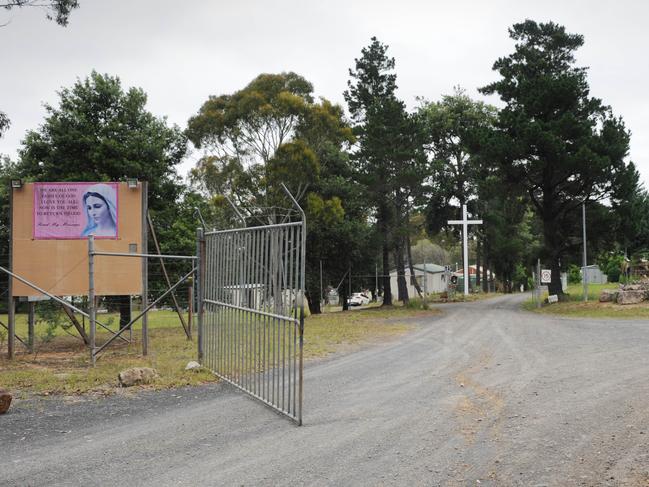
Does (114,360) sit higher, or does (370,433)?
(370,433)

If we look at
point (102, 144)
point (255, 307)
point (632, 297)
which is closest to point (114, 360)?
point (255, 307)

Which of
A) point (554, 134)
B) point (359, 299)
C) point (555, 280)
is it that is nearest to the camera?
point (554, 134)

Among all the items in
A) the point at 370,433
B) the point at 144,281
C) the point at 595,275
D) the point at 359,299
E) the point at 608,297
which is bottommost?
the point at 359,299

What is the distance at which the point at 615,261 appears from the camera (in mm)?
46188

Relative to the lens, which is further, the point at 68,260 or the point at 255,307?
the point at 68,260

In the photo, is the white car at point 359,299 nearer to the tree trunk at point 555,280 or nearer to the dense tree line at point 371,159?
the dense tree line at point 371,159

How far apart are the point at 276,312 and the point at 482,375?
3894mm

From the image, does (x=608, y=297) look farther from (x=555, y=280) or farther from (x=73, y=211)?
(x=73, y=211)

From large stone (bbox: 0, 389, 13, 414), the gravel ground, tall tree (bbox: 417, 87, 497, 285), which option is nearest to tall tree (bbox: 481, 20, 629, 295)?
tall tree (bbox: 417, 87, 497, 285)

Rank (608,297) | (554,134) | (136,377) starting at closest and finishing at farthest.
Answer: (136,377) → (608,297) → (554,134)

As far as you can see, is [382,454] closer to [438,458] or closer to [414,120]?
[438,458]

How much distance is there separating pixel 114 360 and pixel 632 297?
63.7ft

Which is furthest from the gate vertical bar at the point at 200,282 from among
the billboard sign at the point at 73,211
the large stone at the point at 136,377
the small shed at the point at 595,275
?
the small shed at the point at 595,275

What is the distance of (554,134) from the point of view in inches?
1016
